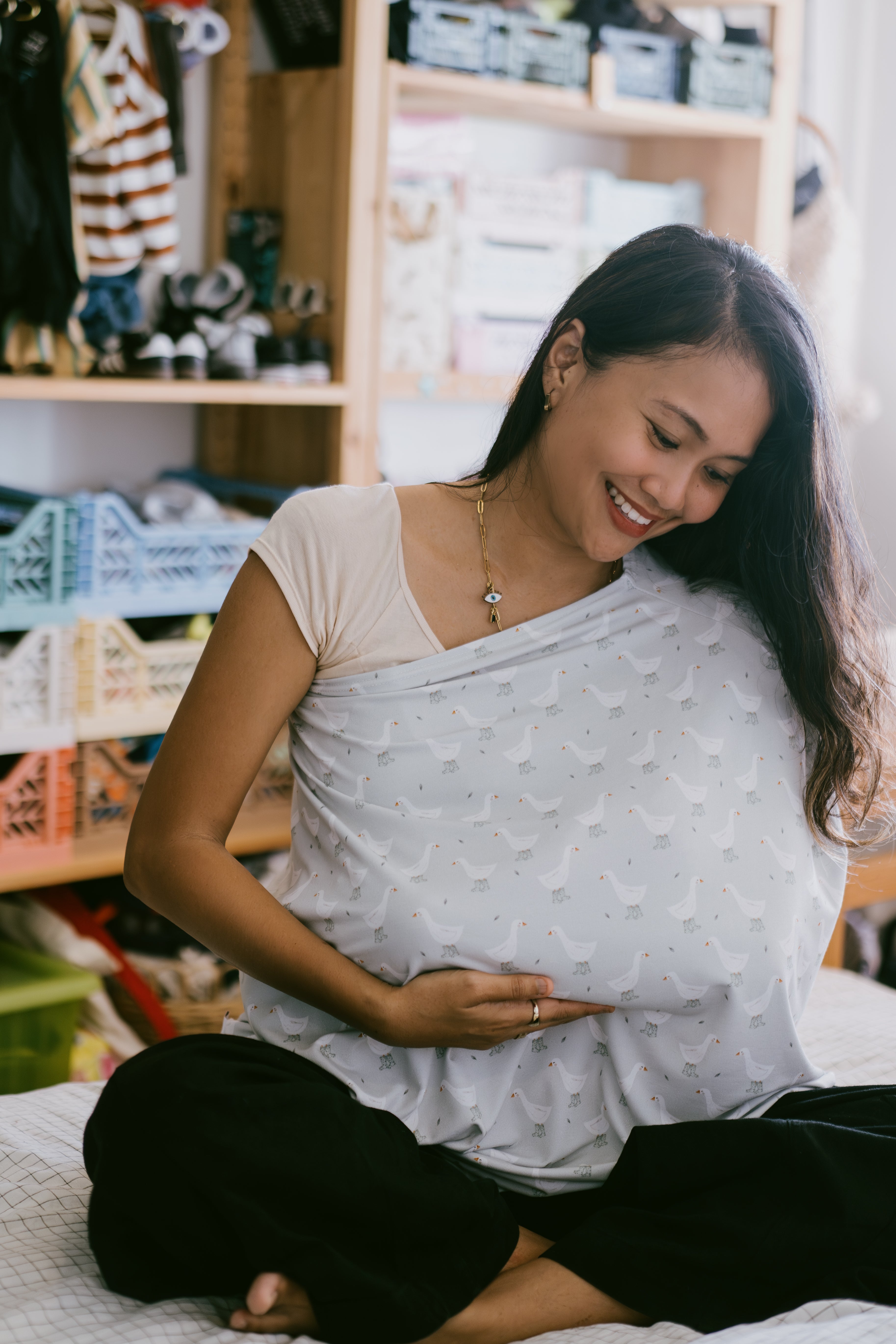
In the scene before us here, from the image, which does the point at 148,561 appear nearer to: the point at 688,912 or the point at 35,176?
the point at 35,176

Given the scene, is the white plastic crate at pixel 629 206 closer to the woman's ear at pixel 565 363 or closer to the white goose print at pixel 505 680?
the woman's ear at pixel 565 363

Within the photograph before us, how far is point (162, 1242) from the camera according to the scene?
103 centimetres

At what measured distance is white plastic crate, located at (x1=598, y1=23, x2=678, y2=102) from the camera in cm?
228

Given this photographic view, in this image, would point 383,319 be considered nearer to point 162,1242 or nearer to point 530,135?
point 530,135

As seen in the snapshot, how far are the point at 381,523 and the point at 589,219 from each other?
150 centimetres

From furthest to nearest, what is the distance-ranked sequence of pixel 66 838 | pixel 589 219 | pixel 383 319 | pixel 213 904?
pixel 589 219 → pixel 383 319 → pixel 66 838 → pixel 213 904

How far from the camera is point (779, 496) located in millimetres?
1225

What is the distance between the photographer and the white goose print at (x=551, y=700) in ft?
3.90

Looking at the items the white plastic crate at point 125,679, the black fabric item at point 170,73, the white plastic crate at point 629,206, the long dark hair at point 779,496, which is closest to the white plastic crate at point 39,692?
the white plastic crate at point 125,679

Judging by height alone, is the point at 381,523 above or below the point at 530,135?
below

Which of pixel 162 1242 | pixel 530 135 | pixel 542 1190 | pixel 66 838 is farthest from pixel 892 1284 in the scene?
pixel 530 135

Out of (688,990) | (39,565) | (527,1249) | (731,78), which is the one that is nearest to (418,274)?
(731,78)

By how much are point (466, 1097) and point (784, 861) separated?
340 mm

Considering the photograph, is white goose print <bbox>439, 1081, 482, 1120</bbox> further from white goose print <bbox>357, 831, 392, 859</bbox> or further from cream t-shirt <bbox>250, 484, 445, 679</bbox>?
cream t-shirt <bbox>250, 484, 445, 679</bbox>
